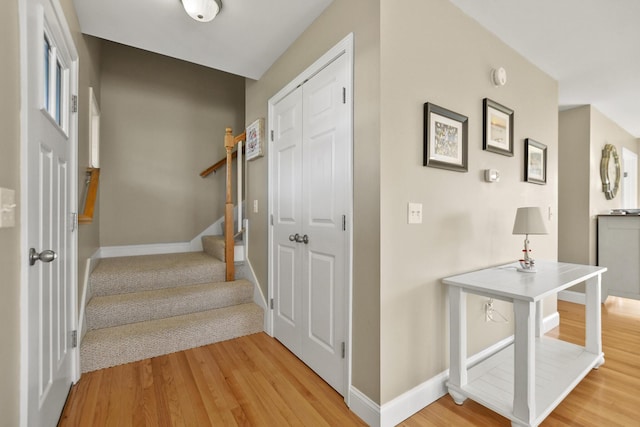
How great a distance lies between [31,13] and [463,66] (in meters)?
2.18

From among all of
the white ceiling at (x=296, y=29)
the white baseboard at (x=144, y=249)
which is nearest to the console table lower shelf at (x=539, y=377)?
the white ceiling at (x=296, y=29)

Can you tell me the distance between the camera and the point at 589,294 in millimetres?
2053

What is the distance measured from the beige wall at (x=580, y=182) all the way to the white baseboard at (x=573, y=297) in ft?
0.19

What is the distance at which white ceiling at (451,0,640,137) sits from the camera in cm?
185

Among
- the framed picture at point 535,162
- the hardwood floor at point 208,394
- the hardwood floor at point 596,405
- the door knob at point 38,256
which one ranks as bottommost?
the hardwood floor at point 596,405

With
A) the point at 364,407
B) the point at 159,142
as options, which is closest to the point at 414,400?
the point at 364,407

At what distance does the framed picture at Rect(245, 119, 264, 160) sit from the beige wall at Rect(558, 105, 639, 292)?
3.66 m

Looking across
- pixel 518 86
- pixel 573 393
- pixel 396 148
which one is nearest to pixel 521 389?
pixel 573 393

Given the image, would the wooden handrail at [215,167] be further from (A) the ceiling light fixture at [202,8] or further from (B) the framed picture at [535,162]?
(B) the framed picture at [535,162]

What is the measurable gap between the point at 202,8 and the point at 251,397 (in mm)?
2275

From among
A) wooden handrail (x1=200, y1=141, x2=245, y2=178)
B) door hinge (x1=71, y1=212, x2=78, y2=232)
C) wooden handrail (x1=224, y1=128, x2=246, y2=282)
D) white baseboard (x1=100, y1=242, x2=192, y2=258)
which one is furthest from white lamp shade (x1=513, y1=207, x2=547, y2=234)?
white baseboard (x1=100, y1=242, x2=192, y2=258)

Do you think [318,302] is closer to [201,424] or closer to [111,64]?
[201,424]

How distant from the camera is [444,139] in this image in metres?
1.79

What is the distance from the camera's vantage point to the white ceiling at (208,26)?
183 cm
